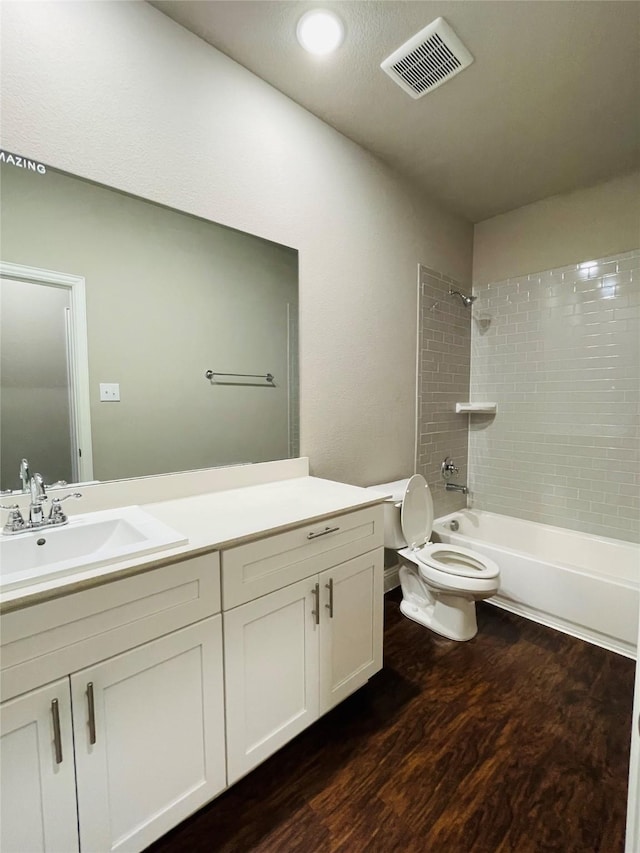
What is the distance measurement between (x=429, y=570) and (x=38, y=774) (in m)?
1.68

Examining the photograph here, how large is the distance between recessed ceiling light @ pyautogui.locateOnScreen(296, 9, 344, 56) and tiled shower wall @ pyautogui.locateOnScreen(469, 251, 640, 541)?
2.02 m

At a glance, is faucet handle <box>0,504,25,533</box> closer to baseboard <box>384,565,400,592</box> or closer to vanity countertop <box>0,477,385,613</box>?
vanity countertop <box>0,477,385,613</box>

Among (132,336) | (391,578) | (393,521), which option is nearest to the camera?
(132,336)

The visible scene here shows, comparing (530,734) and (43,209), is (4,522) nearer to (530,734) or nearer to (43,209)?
(43,209)

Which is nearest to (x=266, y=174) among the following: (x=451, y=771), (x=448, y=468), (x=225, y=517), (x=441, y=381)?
(x=225, y=517)

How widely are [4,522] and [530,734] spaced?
2007mm

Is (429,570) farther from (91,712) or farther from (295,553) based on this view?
(91,712)

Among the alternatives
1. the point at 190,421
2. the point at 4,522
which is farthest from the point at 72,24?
the point at 4,522

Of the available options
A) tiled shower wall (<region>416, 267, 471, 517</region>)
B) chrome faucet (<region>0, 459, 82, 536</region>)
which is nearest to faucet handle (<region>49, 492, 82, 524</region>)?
chrome faucet (<region>0, 459, 82, 536</region>)

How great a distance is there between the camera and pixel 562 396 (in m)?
2.66

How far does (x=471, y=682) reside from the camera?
1716mm

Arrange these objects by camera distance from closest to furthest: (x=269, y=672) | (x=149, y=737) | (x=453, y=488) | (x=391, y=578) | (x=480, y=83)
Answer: (x=149, y=737)
(x=269, y=672)
(x=480, y=83)
(x=391, y=578)
(x=453, y=488)

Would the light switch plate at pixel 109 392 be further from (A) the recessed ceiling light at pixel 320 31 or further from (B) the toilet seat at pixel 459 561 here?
(B) the toilet seat at pixel 459 561

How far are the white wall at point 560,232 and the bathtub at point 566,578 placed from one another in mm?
1904
